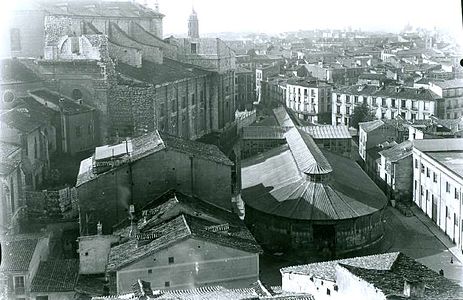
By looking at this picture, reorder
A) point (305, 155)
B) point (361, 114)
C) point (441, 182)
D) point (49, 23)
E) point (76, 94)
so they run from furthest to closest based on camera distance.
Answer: point (361, 114) < point (49, 23) < point (76, 94) < point (305, 155) < point (441, 182)

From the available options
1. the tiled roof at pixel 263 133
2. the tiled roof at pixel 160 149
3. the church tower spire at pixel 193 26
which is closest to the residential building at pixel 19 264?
the tiled roof at pixel 160 149

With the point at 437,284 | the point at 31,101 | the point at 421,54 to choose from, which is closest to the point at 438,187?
the point at 437,284

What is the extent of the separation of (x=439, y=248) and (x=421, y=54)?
91.6 metres

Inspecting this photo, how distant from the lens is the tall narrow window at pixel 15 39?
46.5m

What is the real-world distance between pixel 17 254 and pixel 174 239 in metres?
6.02

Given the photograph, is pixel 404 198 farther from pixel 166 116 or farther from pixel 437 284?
pixel 437 284

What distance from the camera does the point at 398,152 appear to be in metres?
43.4

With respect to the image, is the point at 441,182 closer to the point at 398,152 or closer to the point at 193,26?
the point at 398,152

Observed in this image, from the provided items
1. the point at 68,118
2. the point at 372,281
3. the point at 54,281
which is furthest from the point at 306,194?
the point at 372,281

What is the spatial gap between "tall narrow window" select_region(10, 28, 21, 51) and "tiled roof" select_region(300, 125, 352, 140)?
71.5 ft

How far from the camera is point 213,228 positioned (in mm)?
24328

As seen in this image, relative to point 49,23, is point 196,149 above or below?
below

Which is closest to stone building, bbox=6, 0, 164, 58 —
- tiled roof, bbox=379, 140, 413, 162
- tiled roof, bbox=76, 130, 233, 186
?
tiled roof, bbox=76, 130, 233, 186

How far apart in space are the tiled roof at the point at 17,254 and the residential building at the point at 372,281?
31.4 ft
